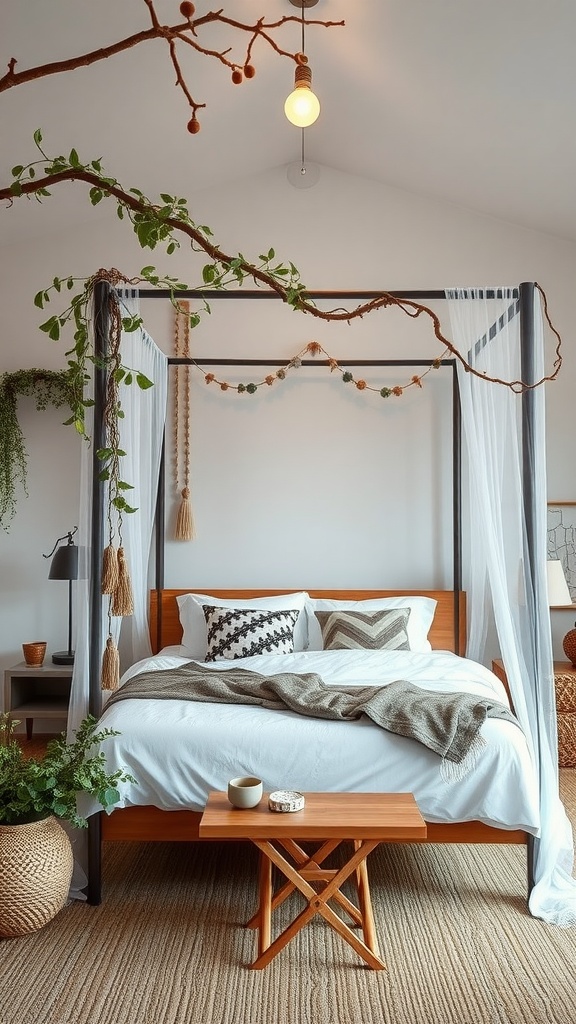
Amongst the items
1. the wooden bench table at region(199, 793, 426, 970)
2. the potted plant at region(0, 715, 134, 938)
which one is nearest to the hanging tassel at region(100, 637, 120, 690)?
the potted plant at region(0, 715, 134, 938)

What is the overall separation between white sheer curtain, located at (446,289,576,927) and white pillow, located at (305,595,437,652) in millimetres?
1273

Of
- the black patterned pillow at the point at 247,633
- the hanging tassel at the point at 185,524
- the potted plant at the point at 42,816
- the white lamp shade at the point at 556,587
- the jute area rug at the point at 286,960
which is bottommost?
the jute area rug at the point at 286,960

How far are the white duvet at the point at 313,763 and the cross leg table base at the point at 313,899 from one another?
0.33 m

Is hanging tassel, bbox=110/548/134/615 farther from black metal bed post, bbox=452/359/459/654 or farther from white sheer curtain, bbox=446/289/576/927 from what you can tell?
black metal bed post, bbox=452/359/459/654

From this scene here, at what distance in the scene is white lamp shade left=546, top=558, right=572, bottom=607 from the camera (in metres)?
4.40

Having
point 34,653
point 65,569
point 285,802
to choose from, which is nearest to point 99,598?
point 285,802

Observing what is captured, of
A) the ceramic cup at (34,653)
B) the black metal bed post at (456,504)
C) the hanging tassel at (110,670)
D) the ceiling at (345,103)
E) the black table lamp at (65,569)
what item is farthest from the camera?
the black metal bed post at (456,504)

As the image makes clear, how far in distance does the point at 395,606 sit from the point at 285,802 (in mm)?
2344

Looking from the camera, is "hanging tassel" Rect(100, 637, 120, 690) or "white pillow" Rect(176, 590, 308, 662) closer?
"hanging tassel" Rect(100, 637, 120, 690)

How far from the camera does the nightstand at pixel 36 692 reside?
4688mm

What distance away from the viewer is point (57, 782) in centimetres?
A: 276

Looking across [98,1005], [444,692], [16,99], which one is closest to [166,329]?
[16,99]

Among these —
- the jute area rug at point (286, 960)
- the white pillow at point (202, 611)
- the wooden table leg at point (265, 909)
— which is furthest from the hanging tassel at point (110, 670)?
the white pillow at point (202, 611)

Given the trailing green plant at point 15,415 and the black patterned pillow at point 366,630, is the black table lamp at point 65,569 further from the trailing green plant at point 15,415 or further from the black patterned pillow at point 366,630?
the black patterned pillow at point 366,630
